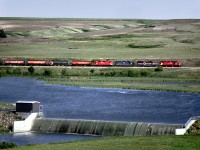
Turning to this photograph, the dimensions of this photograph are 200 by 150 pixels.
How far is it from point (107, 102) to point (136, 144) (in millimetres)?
43783

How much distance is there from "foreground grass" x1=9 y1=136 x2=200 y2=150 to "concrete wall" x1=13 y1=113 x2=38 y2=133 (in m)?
16.2

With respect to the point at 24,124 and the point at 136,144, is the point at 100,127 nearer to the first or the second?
the point at 24,124

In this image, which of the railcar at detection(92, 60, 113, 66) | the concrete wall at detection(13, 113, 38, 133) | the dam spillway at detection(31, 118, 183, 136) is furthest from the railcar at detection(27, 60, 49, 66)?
the dam spillway at detection(31, 118, 183, 136)

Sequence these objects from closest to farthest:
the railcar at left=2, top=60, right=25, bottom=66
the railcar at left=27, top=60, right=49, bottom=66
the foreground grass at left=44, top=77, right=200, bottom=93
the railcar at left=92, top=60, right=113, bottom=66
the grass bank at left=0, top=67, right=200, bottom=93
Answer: the foreground grass at left=44, top=77, right=200, bottom=93
the grass bank at left=0, top=67, right=200, bottom=93
the railcar at left=92, top=60, right=113, bottom=66
the railcar at left=27, top=60, right=49, bottom=66
the railcar at left=2, top=60, right=25, bottom=66

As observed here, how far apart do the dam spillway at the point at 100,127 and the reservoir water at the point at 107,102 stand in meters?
7.40

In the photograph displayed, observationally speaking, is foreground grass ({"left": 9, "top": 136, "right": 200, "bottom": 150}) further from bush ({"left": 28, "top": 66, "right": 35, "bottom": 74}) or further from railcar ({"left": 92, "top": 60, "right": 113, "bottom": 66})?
railcar ({"left": 92, "top": 60, "right": 113, "bottom": 66})

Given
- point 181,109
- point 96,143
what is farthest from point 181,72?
point 96,143

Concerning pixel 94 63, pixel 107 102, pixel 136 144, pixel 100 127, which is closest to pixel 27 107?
pixel 100 127

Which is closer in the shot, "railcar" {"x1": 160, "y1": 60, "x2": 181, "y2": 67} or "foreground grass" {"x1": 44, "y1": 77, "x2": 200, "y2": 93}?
"foreground grass" {"x1": 44, "y1": 77, "x2": 200, "y2": 93}

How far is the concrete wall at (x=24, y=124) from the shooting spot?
274 feet

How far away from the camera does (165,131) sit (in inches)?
3041

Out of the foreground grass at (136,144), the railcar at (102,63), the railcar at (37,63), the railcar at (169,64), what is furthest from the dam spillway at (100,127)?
the railcar at (37,63)

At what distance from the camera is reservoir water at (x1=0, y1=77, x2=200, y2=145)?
92.8 m

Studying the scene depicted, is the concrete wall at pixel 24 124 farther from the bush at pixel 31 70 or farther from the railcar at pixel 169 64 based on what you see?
the railcar at pixel 169 64
